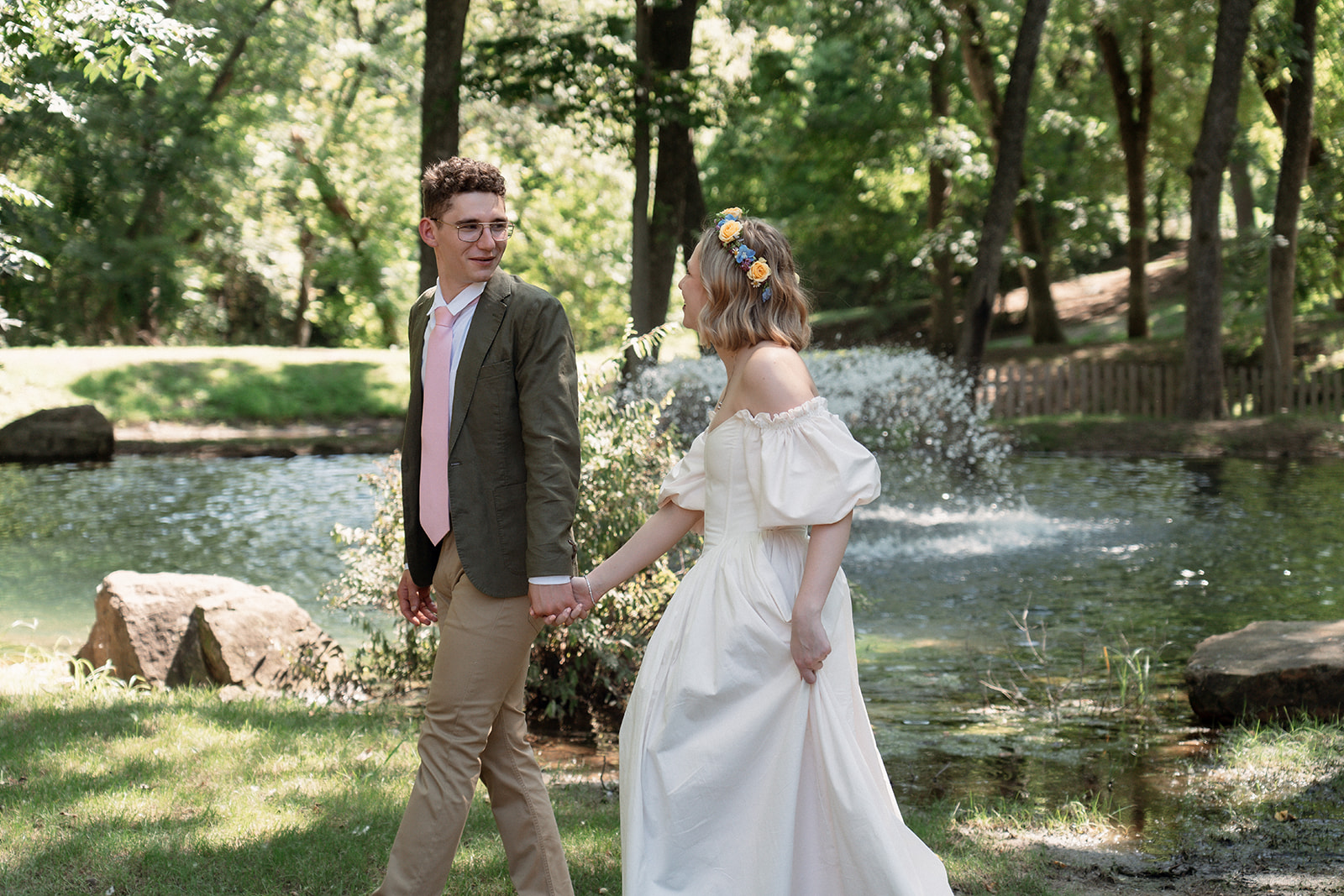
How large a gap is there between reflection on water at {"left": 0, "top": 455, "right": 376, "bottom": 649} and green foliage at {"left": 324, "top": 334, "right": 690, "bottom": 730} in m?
1.91

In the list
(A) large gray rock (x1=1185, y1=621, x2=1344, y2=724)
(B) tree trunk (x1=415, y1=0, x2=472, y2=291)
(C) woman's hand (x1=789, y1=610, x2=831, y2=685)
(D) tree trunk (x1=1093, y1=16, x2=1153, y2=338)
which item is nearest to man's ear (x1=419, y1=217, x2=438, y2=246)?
(C) woman's hand (x1=789, y1=610, x2=831, y2=685)

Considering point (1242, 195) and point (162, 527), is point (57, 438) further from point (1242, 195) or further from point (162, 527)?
point (1242, 195)

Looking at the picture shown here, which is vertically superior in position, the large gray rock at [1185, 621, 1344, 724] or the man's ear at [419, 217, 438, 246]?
the man's ear at [419, 217, 438, 246]

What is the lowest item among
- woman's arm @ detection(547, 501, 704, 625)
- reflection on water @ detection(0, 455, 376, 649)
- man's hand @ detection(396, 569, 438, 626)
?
reflection on water @ detection(0, 455, 376, 649)

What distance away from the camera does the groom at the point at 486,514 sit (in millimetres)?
3225

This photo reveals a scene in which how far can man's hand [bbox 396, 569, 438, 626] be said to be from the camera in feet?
11.8

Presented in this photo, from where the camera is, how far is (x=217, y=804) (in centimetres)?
421

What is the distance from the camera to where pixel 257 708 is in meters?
5.51

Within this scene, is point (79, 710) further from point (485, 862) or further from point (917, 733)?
point (917, 733)

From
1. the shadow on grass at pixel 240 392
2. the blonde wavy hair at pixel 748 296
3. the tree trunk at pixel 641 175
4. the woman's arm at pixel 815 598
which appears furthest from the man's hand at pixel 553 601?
the shadow on grass at pixel 240 392

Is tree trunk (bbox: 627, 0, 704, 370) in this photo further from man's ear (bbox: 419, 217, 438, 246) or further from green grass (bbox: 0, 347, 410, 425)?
green grass (bbox: 0, 347, 410, 425)

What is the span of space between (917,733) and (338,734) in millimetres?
2837

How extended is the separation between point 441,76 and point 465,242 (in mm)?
9088

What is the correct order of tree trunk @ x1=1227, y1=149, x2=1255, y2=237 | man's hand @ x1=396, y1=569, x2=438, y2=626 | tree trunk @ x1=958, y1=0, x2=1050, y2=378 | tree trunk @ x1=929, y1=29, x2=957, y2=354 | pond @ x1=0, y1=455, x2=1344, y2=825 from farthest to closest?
tree trunk @ x1=1227, y1=149, x2=1255, y2=237 → tree trunk @ x1=929, y1=29, x2=957, y2=354 → tree trunk @ x1=958, y1=0, x2=1050, y2=378 → pond @ x1=0, y1=455, x2=1344, y2=825 → man's hand @ x1=396, y1=569, x2=438, y2=626
